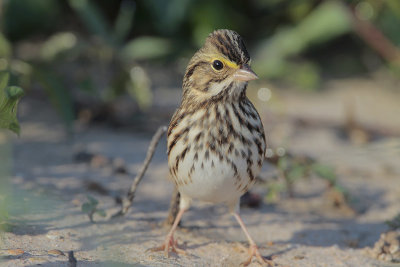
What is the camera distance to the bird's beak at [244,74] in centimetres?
334

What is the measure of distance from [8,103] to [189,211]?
1598 millimetres

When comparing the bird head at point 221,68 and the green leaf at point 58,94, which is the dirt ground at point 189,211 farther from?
the bird head at point 221,68

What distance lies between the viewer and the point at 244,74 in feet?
11.1

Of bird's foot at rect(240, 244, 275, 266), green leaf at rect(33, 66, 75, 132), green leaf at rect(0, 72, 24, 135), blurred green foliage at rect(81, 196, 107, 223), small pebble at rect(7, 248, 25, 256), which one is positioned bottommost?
small pebble at rect(7, 248, 25, 256)

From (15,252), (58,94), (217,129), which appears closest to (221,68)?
(217,129)

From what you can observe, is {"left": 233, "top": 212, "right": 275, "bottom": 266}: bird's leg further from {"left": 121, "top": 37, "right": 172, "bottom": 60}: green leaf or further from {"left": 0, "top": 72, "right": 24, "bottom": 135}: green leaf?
{"left": 121, "top": 37, "right": 172, "bottom": 60}: green leaf

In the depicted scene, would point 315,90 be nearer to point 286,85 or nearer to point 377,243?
point 286,85

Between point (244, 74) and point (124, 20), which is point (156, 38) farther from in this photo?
point (244, 74)

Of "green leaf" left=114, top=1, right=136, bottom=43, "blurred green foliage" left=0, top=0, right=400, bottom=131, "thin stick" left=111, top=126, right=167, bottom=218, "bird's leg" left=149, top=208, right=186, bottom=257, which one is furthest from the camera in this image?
"green leaf" left=114, top=1, right=136, bottom=43

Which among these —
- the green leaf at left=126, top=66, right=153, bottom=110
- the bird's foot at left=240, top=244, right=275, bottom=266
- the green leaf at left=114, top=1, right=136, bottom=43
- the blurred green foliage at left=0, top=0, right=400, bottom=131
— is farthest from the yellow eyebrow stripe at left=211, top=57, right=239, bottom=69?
the green leaf at left=114, top=1, right=136, bottom=43

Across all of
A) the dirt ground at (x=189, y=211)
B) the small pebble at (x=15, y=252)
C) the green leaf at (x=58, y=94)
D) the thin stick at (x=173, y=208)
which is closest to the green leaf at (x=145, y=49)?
the dirt ground at (x=189, y=211)

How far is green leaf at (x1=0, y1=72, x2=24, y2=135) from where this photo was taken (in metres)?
3.20

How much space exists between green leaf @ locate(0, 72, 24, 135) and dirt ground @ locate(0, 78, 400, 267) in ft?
1.91

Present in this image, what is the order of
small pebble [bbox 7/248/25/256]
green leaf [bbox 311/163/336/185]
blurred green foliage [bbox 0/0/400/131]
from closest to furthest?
small pebble [bbox 7/248/25/256] < green leaf [bbox 311/163/336/185] < blurred green foliage [bbox 0/0/400/131]
